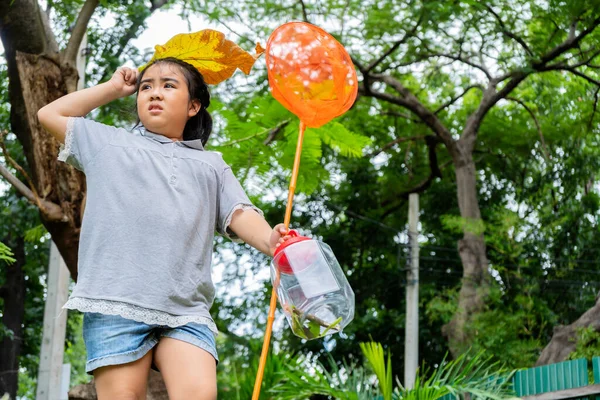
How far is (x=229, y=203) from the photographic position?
→ 2463 millimetres

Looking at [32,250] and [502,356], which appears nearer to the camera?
[502,356]

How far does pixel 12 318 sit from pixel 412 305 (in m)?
5.65

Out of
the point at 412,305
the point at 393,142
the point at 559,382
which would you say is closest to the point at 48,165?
the point at 559,382

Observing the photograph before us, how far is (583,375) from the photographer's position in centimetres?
565

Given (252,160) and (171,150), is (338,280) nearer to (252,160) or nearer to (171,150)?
(171,150)

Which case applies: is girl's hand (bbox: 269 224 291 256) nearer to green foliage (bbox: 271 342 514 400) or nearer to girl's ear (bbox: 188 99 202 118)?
girl's ear (bbox: 188 99 202 118)

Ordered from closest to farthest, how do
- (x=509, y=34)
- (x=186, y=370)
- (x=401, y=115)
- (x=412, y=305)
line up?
(x=186, y=370), (x=509, y=34), (x=412, y=305), (x=401, y=115)

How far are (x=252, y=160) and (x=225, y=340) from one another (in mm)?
9010

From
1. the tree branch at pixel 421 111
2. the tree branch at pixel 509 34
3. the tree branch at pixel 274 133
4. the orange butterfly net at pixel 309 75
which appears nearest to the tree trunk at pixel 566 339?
the tree branch at pixel 509 34

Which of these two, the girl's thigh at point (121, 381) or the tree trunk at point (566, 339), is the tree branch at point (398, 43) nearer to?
the tree trunk at point (566, 339)

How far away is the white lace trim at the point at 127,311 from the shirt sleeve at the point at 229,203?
1.17 ft

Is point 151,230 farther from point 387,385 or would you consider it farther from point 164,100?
point 387,385

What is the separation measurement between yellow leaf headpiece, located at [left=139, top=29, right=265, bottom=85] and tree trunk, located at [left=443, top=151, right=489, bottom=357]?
7.26 metres

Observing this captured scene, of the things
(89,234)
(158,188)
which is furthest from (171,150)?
(89,234)
